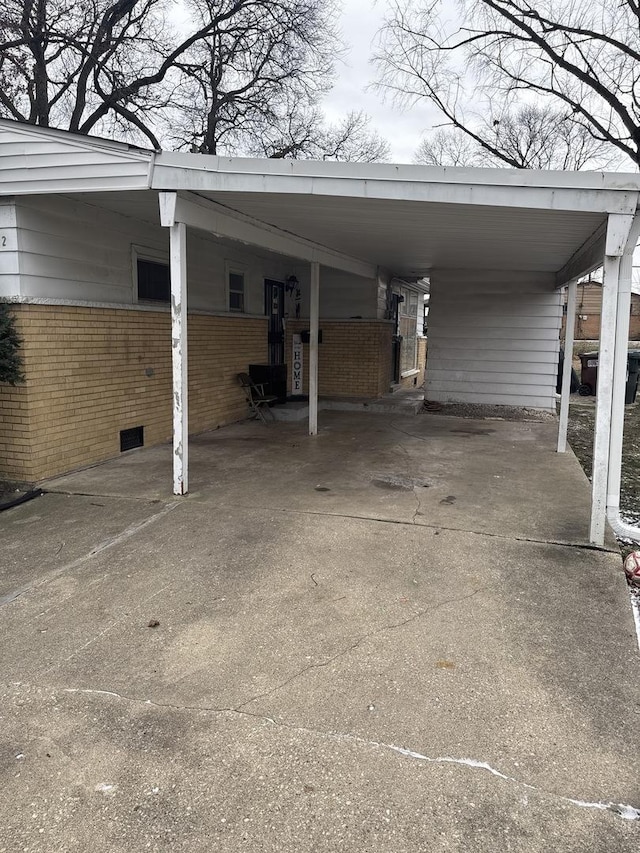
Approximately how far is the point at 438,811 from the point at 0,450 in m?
5.44

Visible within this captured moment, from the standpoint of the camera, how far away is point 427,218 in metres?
5.73

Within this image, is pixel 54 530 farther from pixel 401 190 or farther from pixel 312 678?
pixel 401 190

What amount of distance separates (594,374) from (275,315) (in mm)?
8974

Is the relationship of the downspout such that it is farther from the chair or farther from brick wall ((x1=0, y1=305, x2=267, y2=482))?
the chair

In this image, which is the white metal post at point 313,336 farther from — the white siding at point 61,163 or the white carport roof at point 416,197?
the white siding at point 61,163

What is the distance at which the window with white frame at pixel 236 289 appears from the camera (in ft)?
33.2

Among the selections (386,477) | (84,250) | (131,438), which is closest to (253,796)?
(386,477)

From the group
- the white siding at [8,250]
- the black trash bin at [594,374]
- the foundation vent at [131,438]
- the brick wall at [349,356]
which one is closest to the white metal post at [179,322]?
the white siding at [8,250]

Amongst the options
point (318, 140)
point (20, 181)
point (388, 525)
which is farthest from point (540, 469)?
point (318, 140)

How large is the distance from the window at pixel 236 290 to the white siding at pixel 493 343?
4046 millimetres

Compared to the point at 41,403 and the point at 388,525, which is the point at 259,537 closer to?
the point at 388,525

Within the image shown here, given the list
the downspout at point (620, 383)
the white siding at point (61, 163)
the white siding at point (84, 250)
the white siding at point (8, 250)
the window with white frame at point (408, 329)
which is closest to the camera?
the downspout at point (620, 383)

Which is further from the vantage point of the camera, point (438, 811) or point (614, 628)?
point (614, 628)

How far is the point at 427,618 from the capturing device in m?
3.55
